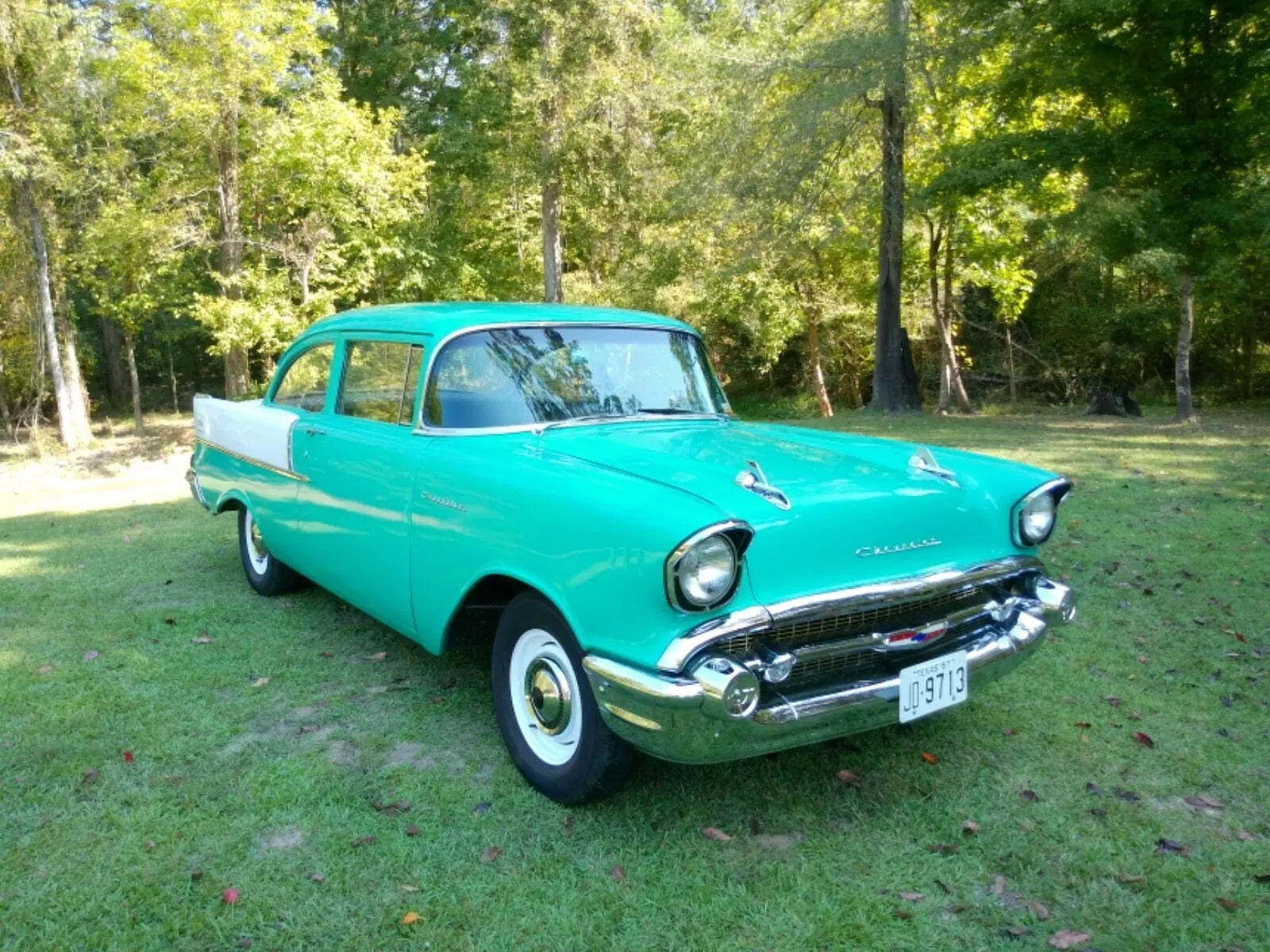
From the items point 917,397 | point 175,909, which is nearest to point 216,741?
point 175,909

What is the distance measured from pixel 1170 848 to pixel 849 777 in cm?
100

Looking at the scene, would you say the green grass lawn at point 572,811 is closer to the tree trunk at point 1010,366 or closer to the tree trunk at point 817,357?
the tree trunk at point 1010,366

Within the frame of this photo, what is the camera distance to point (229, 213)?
18.6m

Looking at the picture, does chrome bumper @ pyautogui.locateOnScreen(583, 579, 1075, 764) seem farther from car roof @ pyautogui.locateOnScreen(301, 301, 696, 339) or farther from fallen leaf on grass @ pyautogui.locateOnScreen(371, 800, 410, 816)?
car roof @ pyautogui.locateOnScreen(301, 301, 696, 339)

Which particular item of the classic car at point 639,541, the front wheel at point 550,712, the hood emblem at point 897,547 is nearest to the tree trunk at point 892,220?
the classic car at point 639,541

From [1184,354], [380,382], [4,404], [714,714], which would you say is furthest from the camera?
[4,404]

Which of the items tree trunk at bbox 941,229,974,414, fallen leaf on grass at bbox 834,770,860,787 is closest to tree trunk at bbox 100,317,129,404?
tree trunk at bbox 941,229,974,414

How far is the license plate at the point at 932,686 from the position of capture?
279cm

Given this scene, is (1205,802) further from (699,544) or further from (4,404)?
(4,404)

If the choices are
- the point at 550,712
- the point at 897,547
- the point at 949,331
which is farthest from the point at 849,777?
the point at 949,331

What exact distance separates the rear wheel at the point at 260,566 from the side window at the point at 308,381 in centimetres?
74

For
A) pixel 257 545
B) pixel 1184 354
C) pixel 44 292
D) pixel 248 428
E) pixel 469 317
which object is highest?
pixel 44 292

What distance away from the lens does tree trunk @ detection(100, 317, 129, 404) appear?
30.9 meters

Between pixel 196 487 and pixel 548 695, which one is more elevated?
pixel 196 487
